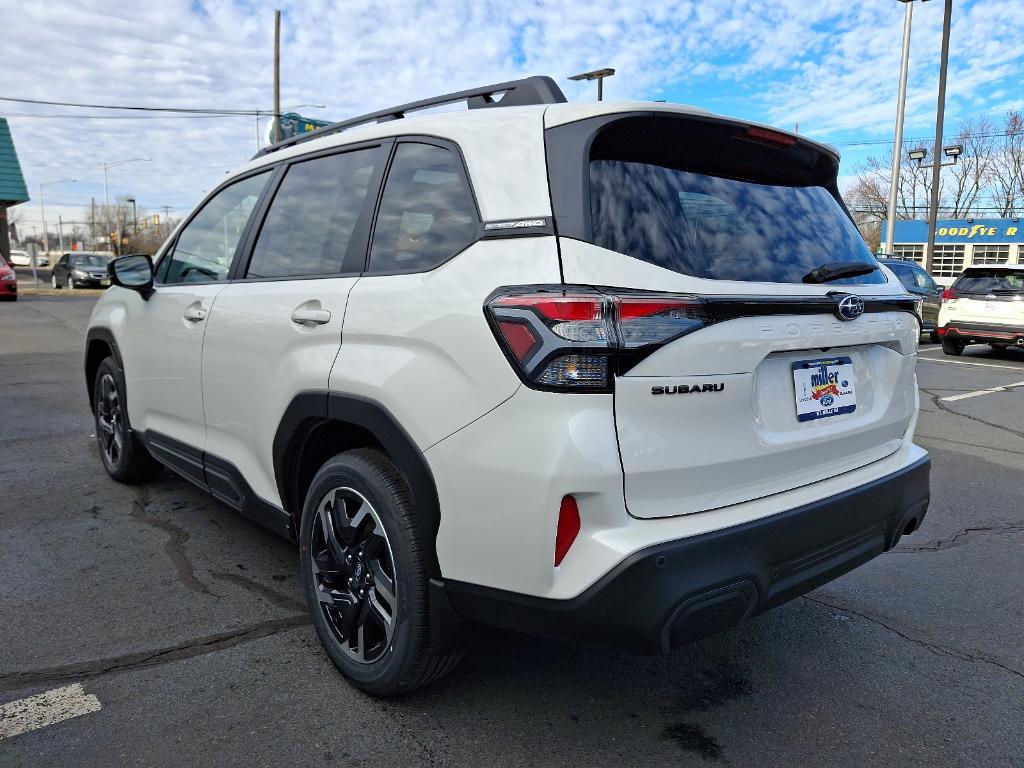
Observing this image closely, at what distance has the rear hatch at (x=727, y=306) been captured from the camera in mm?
2023

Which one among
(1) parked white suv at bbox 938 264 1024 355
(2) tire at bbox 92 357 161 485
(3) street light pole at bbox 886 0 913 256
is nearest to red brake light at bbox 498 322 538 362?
(2) tire at bbox 92 357 161 485

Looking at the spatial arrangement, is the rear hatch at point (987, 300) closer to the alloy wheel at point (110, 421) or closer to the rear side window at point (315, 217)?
the rear side window at point (315, 217)

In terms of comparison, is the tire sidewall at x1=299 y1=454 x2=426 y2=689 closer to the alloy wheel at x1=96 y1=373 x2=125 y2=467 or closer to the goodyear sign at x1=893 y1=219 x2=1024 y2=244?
the alloy wheel at x1=96 y1=373 x2=125 y2=467

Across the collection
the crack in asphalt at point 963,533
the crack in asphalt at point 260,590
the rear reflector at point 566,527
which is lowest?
the crack in asphalt at point 963,533

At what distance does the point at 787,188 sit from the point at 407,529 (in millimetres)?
1679

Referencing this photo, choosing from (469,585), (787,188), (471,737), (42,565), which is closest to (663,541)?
(469,585)

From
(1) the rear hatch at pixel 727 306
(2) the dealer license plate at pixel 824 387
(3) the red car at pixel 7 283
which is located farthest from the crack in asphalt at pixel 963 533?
(3) the red car at pixel 7 283

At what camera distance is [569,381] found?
195 cm

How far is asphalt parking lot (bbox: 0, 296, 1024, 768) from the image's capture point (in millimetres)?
2342

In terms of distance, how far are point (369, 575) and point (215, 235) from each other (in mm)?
2050

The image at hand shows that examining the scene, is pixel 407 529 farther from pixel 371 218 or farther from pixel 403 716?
pixel 371 218

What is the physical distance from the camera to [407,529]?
2305 millimetres

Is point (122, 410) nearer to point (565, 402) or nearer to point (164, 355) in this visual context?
point (164, 355)

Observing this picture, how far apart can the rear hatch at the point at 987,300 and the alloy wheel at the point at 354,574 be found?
1301cm
